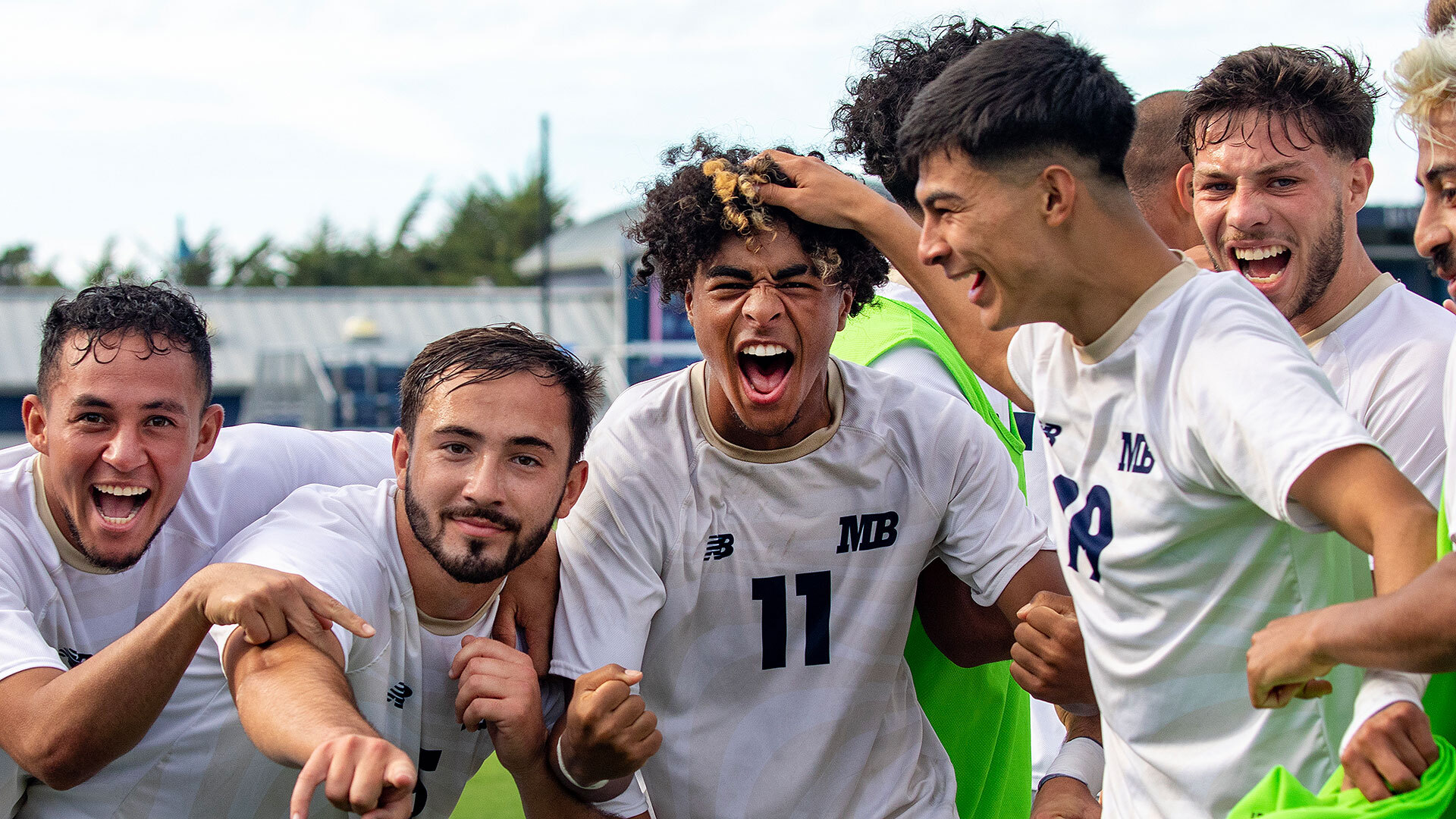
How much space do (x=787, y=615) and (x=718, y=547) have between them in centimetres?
26

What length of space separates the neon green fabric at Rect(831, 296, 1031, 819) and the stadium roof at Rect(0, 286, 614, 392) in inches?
971

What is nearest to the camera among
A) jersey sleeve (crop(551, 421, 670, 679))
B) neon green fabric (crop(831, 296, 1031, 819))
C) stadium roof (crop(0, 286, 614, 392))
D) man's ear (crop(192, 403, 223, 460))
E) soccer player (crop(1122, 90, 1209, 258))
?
jersey sleeve (crop(551, 421, 670, 679))

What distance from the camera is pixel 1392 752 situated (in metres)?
1.90

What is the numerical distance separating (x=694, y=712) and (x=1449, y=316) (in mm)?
2198

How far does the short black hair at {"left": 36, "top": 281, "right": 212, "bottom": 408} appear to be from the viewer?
3.29 metres

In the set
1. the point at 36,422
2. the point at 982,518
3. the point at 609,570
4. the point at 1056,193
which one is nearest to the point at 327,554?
the point at 609,570

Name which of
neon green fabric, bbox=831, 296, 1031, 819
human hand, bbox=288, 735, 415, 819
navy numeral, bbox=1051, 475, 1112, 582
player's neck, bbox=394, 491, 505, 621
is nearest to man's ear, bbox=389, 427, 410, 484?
player's neck, bbox=394, 491, 505, 621

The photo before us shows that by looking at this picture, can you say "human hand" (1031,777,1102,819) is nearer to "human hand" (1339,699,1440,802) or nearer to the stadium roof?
"human hand" (1339,699,1440,802)

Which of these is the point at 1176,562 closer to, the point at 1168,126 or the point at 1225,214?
Answer: the point at 1225,214

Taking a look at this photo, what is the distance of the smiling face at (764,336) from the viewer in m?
3.13

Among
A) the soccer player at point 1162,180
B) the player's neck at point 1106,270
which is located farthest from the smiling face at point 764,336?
the soccer player at point 1162,180

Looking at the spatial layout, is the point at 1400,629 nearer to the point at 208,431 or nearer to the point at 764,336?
the point at 764,336

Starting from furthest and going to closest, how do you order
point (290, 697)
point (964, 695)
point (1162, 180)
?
point (1162, 180), point (964, 695), point (290, 697)

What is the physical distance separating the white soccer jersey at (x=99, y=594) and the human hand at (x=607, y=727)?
3.34 ft
